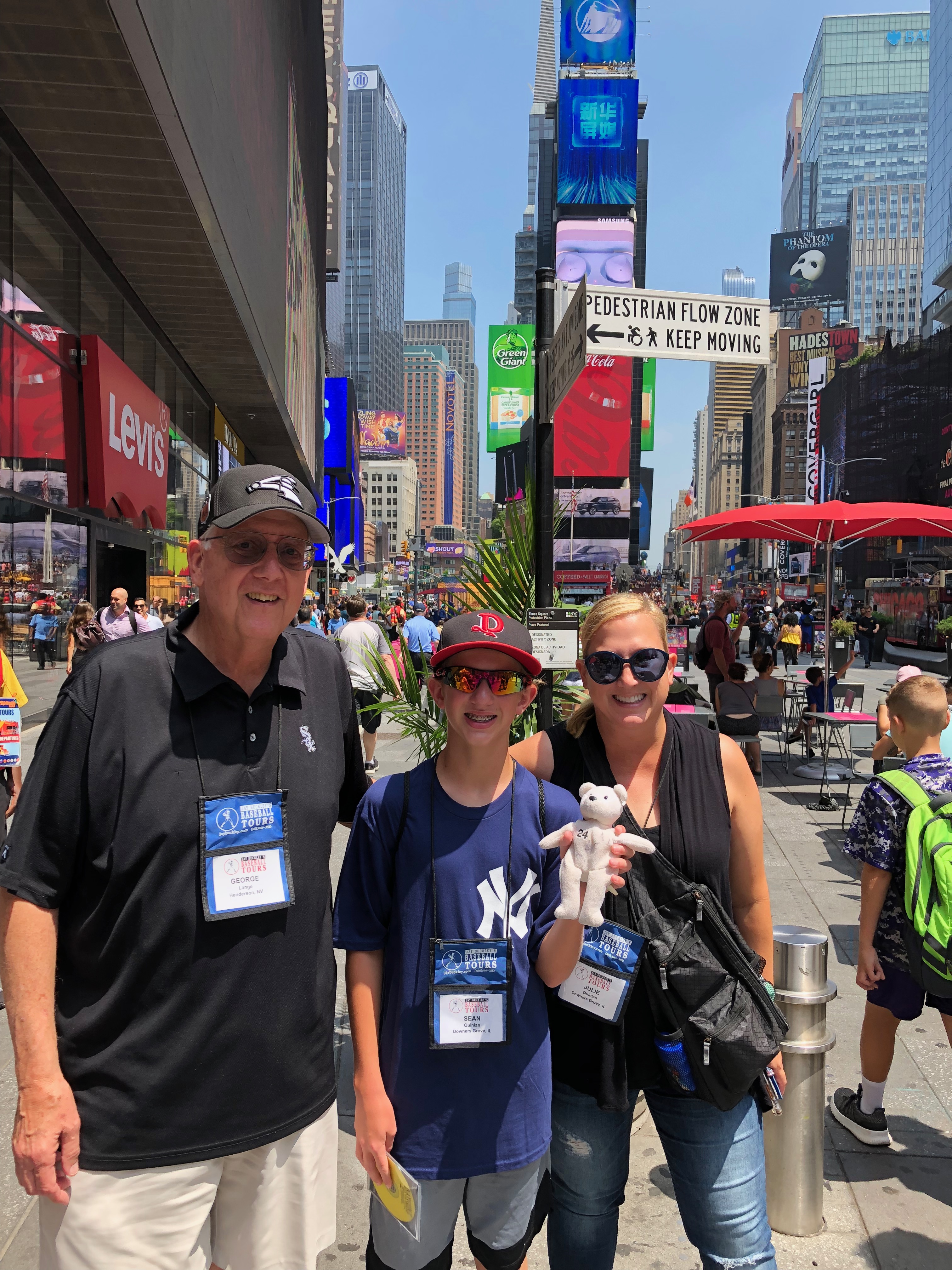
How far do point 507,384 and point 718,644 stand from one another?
58665 mm

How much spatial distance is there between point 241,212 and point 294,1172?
38.5 feet

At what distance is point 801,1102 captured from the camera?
8.92 feet

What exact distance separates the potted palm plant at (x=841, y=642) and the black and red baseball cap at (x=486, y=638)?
12606 mm

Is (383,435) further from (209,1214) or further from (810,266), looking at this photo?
(209,1214)

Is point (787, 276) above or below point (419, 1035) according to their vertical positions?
above

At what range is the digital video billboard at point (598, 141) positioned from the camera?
63344 mm

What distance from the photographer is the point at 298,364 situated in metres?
23.7

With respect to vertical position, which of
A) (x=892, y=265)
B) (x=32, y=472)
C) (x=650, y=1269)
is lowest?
(x=650, y=1269)

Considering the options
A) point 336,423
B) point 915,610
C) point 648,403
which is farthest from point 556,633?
point 648,403

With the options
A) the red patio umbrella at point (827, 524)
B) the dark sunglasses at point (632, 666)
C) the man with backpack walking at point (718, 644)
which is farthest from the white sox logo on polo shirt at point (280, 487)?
the man with backpack walking at point (718, 644)

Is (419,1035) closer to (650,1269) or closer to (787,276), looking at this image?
(650,1269)

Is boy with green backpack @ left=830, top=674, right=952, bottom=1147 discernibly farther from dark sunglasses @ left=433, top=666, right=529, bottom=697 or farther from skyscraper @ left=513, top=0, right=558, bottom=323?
skyscraper @ left=513, top=0, right=558, bottom=323

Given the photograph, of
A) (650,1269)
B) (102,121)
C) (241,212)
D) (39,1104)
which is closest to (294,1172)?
(39,1104)

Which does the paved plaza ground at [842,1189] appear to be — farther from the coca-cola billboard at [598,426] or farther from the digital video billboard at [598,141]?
the digital video billboard at [598,141]
